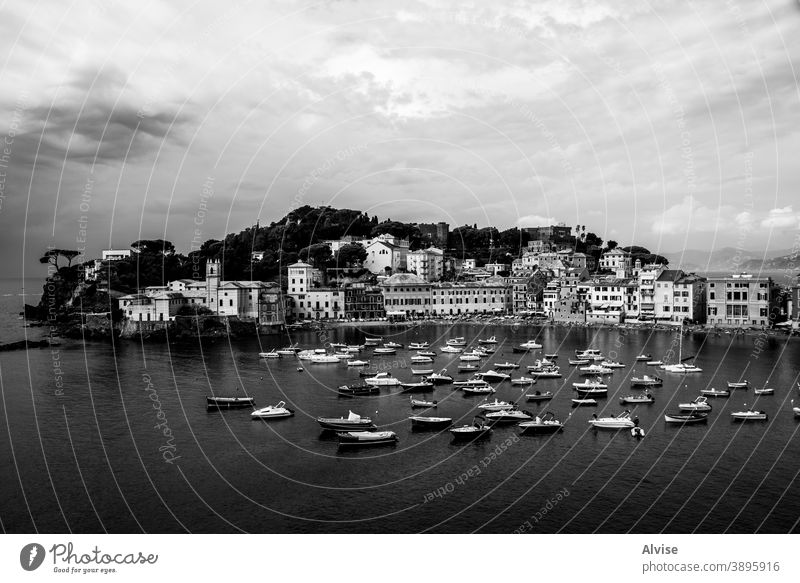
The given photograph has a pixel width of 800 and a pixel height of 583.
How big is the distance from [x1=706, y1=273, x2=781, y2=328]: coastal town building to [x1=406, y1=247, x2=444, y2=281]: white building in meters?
14.1

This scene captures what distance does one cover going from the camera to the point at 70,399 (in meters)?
12.8

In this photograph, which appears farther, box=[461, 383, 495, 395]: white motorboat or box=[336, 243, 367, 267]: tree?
box=[336, 243, 367, 267]: tree

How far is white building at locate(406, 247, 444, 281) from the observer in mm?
34844

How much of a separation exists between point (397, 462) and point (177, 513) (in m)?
3.01

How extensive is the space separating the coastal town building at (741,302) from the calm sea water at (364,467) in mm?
10140

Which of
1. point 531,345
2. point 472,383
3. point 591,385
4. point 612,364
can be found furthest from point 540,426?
point 531,345

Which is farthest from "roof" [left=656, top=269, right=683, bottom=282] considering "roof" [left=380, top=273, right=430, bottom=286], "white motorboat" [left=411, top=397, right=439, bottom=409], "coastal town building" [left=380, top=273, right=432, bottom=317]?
"white motorboat" [left=411, top=397, right=439, bottom=409]

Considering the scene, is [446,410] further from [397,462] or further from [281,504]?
[281,504]

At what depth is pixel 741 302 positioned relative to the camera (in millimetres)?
24438

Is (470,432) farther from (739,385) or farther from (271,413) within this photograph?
(739,385)

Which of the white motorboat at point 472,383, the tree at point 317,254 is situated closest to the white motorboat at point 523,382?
the white motorboat at point 472,383

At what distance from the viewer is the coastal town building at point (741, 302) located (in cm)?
2417

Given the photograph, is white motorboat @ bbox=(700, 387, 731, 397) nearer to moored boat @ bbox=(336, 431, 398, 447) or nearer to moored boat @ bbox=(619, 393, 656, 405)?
moored boat @ bbox=(619, 393, 656, 405)

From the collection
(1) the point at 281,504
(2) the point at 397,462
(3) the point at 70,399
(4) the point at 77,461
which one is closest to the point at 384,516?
(1) the point at 281,504
